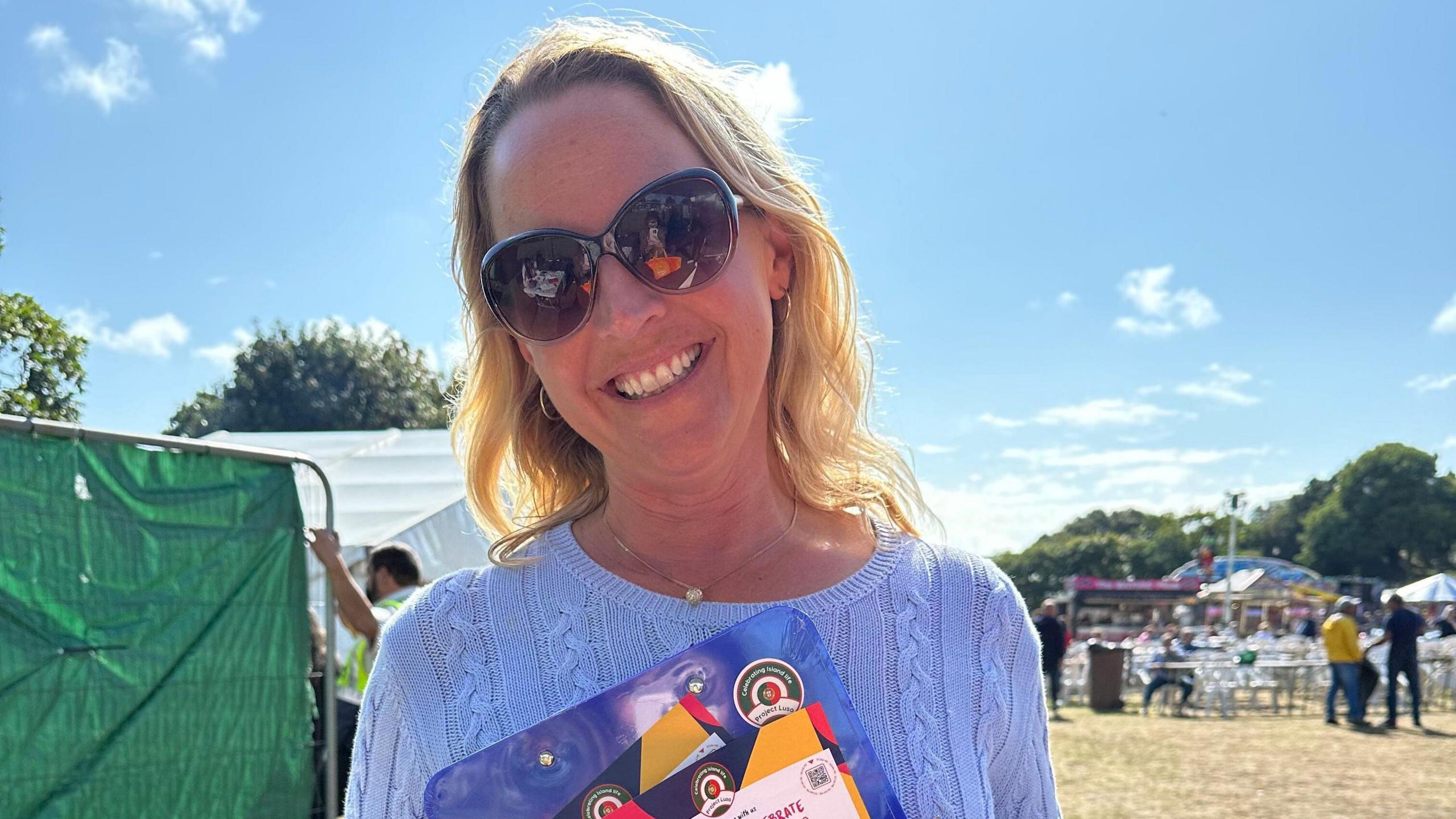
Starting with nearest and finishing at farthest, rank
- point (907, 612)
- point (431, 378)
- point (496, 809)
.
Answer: point (496, 809) < point (907, 612) < point (431, 378)

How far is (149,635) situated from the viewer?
439 cm

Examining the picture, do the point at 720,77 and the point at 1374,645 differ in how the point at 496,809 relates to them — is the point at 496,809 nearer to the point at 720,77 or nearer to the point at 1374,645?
the point at 720,77

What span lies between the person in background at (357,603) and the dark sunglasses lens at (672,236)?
410cm

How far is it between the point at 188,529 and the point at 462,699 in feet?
13.0

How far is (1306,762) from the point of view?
1020 cm

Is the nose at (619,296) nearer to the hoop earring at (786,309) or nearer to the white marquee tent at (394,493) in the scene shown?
the hoop earring at (786,309)

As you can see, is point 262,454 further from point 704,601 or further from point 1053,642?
point 1053,642

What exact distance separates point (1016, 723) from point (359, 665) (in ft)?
17.6

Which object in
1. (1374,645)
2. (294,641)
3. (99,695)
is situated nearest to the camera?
(99,695)

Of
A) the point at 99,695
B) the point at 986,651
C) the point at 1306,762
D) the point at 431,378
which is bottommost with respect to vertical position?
the point at 1306,762

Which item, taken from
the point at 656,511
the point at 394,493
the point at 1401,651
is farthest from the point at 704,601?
the point at 1401,651

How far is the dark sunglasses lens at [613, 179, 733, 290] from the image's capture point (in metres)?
1.28

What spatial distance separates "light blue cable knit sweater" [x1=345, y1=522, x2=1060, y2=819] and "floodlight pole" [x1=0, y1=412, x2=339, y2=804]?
3495mm

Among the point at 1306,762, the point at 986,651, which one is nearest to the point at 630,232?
the point at 986,651
